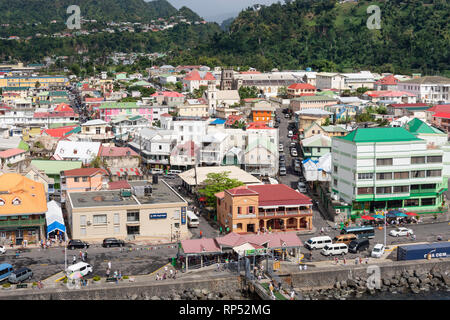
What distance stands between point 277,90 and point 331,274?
52567mm

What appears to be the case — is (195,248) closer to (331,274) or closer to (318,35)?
(331,274)

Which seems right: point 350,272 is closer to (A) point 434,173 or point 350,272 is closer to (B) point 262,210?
(B) point 262,210

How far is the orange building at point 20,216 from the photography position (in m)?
25.0

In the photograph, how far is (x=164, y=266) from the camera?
2278 centimetres

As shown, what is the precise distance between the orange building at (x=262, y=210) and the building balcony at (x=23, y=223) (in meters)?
7.54

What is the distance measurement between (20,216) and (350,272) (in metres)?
12.8

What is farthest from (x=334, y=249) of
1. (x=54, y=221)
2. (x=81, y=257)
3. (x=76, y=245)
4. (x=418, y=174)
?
(x=54, y=221)

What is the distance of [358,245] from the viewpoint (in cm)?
2448

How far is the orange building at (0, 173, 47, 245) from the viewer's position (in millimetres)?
25000

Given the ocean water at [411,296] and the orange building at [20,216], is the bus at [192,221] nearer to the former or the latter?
the orange building at [20,216]

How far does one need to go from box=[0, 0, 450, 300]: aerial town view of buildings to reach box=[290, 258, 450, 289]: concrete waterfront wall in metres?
0.04

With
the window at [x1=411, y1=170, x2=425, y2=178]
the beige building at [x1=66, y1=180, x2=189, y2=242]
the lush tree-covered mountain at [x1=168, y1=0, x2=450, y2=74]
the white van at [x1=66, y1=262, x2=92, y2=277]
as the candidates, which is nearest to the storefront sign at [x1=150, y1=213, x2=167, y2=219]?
the beige building at [x1=66, y1=180, x2=189, y2=242]

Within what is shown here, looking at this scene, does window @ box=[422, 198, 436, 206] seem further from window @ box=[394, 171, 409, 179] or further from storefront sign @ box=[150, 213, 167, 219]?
storefront sign @ box=[150, 213, 167, 219]
